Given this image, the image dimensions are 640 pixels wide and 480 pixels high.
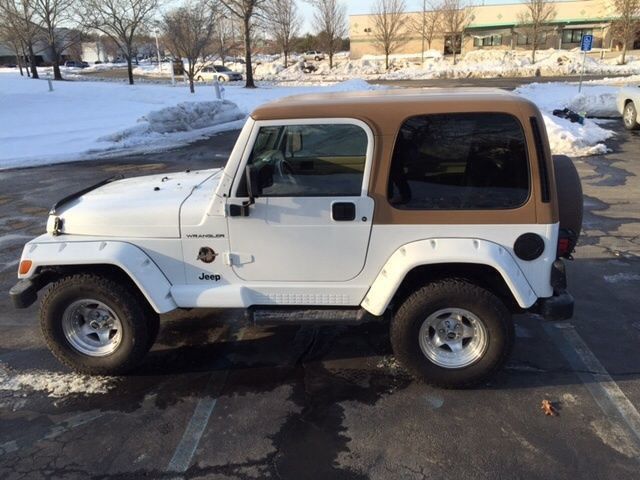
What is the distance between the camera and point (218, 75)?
1679 inches

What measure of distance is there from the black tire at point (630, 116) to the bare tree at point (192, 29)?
20.1 m

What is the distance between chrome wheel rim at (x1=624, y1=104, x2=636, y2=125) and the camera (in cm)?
1512

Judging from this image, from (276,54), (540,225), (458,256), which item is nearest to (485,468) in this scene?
(458,256)

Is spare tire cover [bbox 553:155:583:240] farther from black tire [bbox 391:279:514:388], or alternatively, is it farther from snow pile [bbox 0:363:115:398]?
snow pile [bbox 0:363:115:398]

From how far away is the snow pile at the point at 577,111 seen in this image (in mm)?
12328

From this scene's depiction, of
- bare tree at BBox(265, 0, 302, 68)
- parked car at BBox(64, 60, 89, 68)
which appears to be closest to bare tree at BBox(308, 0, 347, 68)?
bare tree at BBox(265, 0, 302, 68)

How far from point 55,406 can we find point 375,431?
2.16m

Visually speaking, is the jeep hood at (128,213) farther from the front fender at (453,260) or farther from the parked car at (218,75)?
the parked car at (218,75)

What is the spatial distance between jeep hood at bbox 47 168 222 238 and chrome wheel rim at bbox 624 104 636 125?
14925 millimetres

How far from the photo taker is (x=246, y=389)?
3.74 meters

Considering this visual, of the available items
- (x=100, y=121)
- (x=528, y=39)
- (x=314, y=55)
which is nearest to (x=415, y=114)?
(x=100, y=121)

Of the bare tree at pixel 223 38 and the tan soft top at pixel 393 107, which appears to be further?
the bare tree at pixel 223 38

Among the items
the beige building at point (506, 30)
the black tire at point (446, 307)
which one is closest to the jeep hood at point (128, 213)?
the black tire at point (446, 307)

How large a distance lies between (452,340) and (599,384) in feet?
3.51
